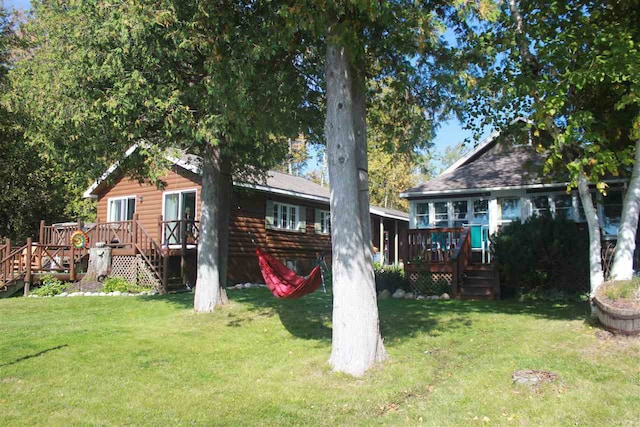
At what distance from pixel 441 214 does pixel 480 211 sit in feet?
3.85

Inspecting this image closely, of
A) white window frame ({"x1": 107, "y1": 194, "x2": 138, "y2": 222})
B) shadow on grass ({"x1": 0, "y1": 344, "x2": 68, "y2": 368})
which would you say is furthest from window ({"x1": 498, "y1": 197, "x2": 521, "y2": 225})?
white window frame ({"x1": 107, "y1": 194, "x2": 138, "y2": 222})

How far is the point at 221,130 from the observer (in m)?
9.01

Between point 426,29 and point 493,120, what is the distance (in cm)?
378

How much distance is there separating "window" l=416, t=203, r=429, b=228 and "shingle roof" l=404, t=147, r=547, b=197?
0.56 metres

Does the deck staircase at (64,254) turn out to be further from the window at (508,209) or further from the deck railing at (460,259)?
the window at (508,209)

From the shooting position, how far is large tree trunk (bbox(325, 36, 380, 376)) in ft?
21.0

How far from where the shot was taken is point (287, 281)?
30.3ft

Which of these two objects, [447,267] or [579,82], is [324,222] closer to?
[447,267]

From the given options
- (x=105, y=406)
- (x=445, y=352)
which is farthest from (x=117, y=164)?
(x=445, y=352)

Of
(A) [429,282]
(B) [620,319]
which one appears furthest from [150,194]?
(B) [620,319]

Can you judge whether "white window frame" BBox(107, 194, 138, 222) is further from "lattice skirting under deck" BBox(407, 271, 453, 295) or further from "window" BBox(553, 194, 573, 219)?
"window" BBox(553, 194, 573, 219)

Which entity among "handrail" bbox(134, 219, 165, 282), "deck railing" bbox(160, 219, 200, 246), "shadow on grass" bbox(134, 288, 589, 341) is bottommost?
"shadow on grass" bbox(134, 288, 589, 341)

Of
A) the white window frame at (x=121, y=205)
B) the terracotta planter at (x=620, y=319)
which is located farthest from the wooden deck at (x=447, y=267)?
the white window frame at (x=121, y=205)

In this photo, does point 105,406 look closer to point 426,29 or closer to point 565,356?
Result: point 565,356
